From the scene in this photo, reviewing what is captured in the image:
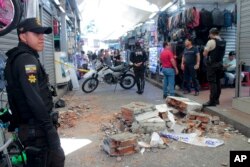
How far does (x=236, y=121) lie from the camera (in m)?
6.41

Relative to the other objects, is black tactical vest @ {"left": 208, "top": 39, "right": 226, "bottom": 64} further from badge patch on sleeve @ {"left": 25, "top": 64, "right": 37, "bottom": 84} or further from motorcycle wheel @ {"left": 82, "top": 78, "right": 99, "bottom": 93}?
motorcycle wheel @ {"left": 82, "top": 78, "right": 99, "bottom": 93}

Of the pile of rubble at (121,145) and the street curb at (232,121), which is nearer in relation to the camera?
the pile of rubble at (121,145)

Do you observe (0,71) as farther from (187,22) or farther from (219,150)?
(187,22)

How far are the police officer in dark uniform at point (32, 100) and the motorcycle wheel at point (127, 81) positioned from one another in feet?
34.4

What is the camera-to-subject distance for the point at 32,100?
2727mm

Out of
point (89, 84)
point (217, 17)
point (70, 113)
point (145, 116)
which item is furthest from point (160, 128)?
point (89, 84)

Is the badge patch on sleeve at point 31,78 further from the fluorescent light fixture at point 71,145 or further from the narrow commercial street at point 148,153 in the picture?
the fluorescent light fixture at point 71,145

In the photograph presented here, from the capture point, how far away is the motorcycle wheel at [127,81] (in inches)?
530

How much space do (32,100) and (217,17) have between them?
9.46m

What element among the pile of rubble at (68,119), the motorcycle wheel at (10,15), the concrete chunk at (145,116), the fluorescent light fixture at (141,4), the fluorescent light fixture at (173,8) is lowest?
the pile of rubble at (68,119)

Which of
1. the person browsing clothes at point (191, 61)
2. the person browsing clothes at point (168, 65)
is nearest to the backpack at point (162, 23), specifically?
the person browsing clothes at point (191, 61)

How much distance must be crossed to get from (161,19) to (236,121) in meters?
8.84

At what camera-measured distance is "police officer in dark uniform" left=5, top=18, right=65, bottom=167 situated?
9.04 ft

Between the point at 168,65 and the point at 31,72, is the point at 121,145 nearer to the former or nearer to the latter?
the point at 31,72
